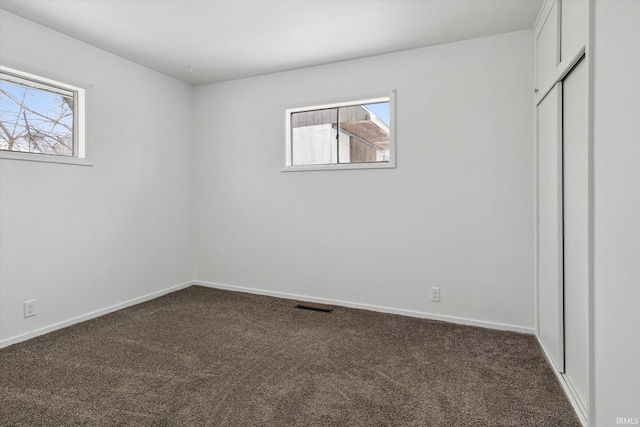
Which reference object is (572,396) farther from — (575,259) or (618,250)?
(618,250)

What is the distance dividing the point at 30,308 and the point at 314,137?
3135 mm

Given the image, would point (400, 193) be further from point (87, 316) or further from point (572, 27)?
point (87, 316)

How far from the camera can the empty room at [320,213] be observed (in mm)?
1872

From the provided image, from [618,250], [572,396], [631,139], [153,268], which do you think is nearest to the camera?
[631,139]

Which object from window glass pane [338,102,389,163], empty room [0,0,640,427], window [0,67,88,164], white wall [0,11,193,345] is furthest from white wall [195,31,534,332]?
window [0,67,88,164]

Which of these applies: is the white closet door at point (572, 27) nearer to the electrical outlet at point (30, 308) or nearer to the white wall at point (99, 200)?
the white wall at point (99, 200)

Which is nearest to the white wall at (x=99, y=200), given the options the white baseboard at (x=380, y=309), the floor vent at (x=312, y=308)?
the white baseboard at (x=380, y=309)

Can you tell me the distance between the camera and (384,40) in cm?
329

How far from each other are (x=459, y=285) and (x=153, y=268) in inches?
134

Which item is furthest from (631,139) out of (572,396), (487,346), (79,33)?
(79,33)

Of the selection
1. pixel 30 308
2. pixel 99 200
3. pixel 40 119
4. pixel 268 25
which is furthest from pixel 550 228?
pixel 40 119

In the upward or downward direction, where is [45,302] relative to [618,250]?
downward

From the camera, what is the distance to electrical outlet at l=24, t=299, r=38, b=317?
2934 millimetres

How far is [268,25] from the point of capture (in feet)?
9.91
